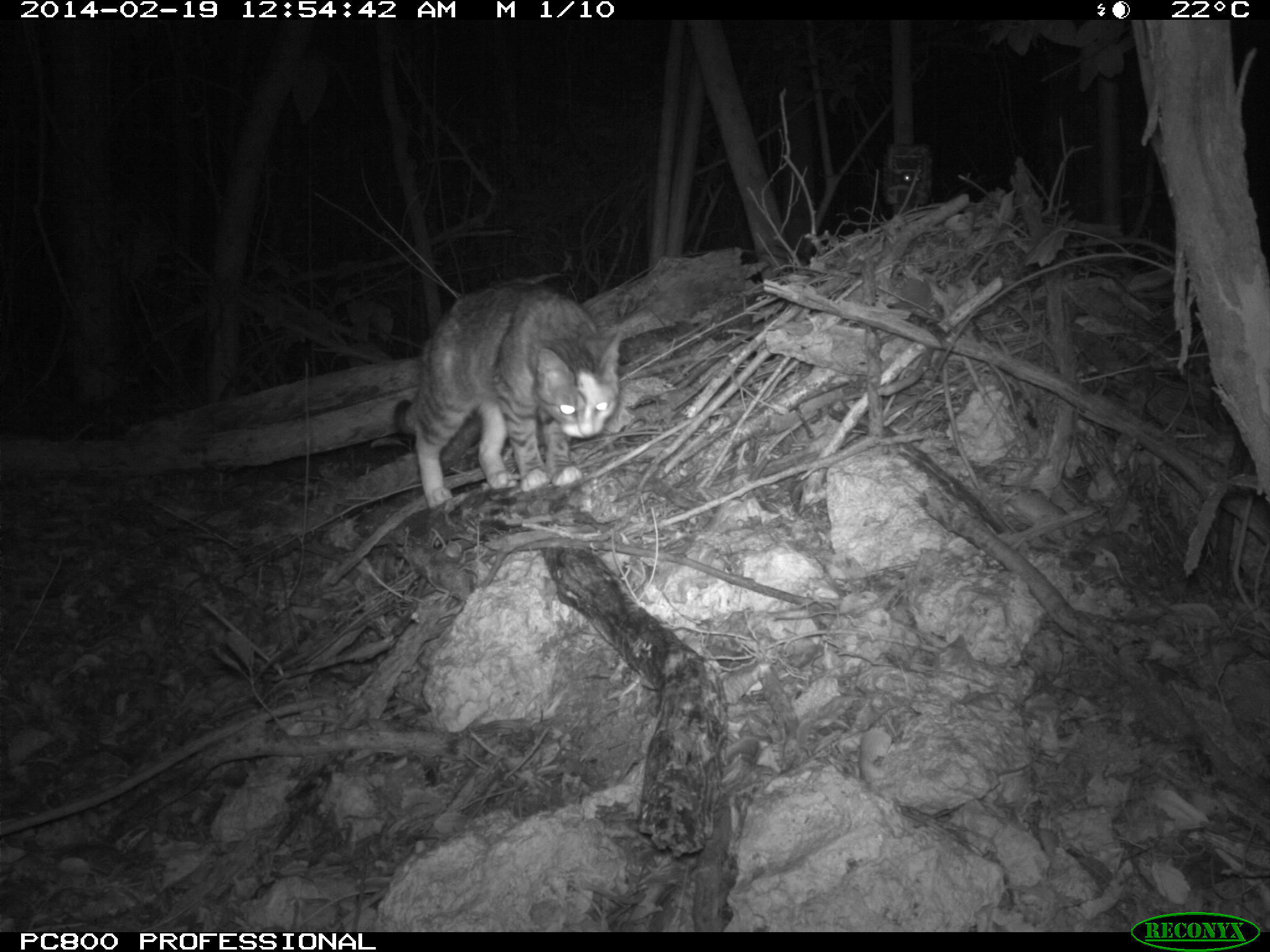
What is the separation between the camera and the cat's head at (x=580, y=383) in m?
4.38

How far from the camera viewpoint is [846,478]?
3756 mm

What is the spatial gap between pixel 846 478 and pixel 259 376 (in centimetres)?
553

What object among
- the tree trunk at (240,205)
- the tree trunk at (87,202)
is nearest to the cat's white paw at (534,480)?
the tree trunk at (240,205)

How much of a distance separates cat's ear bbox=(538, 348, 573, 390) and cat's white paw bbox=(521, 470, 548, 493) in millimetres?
422

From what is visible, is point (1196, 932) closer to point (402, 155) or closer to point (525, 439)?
point (525, 439)

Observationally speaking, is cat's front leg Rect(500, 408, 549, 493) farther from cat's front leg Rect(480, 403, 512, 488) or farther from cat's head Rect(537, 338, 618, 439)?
cat's head Rect(537, 338, 618, 439)

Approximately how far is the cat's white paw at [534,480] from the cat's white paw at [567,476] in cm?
6

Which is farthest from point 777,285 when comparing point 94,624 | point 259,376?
point 259,376

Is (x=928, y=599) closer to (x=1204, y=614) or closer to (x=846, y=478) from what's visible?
(x=846, y=478)

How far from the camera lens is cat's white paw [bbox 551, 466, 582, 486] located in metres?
4.42

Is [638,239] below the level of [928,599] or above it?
above

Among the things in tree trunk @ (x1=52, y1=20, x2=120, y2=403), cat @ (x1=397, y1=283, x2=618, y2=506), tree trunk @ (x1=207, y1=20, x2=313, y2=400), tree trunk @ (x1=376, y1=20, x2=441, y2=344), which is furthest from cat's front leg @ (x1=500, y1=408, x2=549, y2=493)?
tree trunk @ (x1=52, y1=20, x2=120, y2=403)

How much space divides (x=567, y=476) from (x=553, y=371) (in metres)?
0.50

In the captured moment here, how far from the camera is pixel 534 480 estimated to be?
451cm
